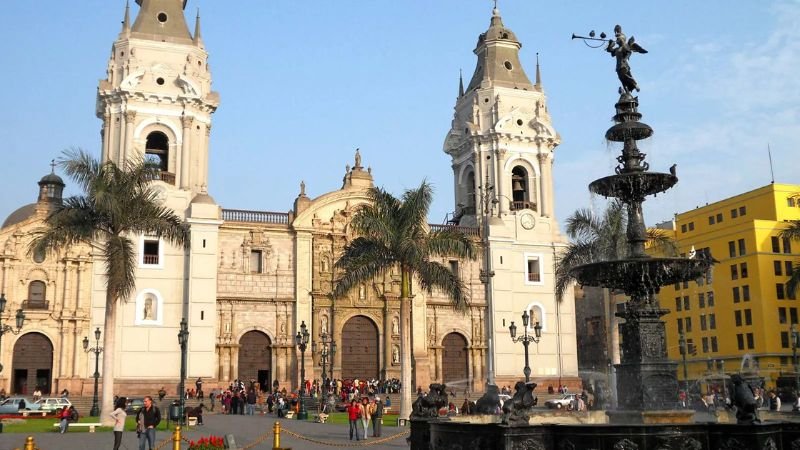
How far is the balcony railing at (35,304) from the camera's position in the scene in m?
40.8

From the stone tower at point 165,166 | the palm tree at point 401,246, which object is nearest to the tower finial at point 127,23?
the stone tower at point 165,166

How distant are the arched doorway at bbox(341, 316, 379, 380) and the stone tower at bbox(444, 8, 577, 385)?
6.77 metres

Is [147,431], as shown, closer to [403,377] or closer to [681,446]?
[681,446]

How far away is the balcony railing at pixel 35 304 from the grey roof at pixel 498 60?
1082 inches

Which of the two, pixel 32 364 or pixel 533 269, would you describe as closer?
pixel 32 364

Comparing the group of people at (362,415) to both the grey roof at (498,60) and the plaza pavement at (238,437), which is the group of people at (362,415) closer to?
the plaza pavement at (238,437)

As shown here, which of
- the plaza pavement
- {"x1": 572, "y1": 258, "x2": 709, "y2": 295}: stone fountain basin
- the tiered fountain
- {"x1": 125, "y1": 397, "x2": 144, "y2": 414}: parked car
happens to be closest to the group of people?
the plaza pavement

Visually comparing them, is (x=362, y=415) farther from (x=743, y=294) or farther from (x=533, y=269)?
(x=743, y=294)

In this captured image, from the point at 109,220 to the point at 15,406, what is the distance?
10132 millimetres

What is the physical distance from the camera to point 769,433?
Result: 11953 mm

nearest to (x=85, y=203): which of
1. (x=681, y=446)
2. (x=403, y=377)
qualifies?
(x=403, y=377)

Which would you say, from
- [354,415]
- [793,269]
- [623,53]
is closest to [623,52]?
[623,53]

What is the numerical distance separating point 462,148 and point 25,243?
2544 centimetres

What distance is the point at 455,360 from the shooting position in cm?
4812
